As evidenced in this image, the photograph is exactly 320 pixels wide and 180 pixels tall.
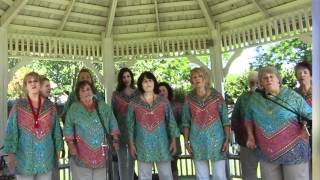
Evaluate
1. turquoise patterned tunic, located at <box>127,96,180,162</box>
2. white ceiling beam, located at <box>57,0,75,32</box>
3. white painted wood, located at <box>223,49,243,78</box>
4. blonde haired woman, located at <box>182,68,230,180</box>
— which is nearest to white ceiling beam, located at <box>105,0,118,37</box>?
white ceiling beam, located at <box>57,0,75,32</box>

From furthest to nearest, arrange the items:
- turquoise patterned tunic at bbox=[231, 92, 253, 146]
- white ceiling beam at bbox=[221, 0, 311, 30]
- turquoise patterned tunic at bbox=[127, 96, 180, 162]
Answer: white ceiling beam at bbox=[221, 0, 311, 30], turquoise patterned tunic at bbox=[231, 92, 253, 146], turquoise patterned tunic at bbox=[127, 96, 180, 162]

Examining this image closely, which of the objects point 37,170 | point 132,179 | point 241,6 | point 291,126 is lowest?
point 132,179

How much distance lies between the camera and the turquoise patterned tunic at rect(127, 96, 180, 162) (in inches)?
147

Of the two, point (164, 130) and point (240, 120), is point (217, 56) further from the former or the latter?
point (164, 130)

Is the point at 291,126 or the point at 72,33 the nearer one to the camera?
the point at 291,126

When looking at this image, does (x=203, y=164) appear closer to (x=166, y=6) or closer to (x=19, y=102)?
(x=19, y=102)

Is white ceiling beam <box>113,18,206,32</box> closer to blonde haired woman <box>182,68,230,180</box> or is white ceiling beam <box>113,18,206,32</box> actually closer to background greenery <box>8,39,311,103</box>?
blonde haired woman <box>182,68,230,180</box>

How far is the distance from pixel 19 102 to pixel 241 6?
4159mm

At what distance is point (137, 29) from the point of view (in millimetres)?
6637

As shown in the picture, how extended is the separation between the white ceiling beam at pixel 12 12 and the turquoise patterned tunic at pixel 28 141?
255 cm

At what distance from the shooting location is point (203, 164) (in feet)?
12.0

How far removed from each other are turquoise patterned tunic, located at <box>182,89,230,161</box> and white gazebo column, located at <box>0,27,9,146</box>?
9.71ft

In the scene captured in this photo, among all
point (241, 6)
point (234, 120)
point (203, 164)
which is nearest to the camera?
point (203, 164)

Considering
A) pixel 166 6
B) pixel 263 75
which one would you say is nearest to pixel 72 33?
pixel 166 6
